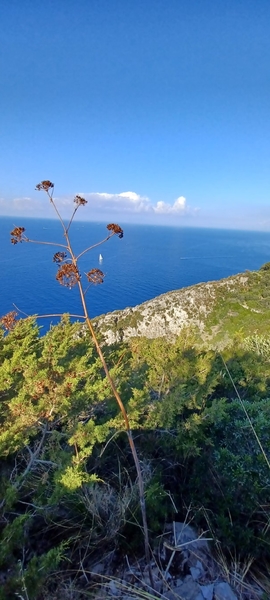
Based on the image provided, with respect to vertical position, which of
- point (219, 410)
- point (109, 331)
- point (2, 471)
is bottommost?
point (109, 331)

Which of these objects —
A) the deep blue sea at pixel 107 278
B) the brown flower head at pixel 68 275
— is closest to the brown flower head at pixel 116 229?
the brown flower head at pixel 68 275

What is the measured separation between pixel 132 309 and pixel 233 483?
69.2 feet

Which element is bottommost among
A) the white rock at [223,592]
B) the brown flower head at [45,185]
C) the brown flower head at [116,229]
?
the white rock at [223,592]

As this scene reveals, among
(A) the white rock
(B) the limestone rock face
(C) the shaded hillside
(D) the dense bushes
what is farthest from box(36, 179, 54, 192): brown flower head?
(B) the limestone rock face

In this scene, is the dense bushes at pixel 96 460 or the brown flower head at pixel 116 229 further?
the dense bushes at pixel 96 460

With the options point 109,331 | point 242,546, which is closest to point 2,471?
point 242,546

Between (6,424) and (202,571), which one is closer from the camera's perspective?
(202,571)

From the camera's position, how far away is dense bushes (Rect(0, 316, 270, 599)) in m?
3.09

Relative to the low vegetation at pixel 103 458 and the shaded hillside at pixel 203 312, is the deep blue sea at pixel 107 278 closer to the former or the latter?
the shaded hillside at pixel 203 312

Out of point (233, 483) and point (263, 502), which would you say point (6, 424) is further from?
point (263, 502)

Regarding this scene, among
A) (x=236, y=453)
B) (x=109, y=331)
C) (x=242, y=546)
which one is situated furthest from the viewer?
(x=109, y=331)

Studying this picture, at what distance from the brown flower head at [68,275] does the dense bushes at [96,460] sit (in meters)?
2.21

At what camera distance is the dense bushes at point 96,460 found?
10.1ft

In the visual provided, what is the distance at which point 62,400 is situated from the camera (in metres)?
4.14
